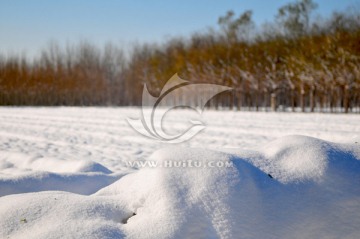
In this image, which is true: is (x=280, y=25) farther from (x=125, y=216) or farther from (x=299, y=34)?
(x=125, y=216)

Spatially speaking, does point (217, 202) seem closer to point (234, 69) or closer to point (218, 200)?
point (218, 200)

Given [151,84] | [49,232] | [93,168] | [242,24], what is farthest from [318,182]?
[151,84]

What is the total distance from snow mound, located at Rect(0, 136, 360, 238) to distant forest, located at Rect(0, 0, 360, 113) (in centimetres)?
2866

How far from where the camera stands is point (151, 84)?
180 feet

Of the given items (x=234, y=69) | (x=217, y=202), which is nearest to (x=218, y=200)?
(x=217, y=202)

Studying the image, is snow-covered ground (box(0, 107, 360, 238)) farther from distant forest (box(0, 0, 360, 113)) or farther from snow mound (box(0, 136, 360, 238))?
distant forest (box(0, 0, 360, 113))

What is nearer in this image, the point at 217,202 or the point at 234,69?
the point at 217,202

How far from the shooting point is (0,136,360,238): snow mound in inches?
113

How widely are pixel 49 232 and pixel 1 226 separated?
0.40m

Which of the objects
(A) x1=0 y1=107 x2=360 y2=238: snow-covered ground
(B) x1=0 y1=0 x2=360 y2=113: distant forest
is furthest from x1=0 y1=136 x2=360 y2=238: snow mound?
(B) x1=0 y1=0 x2=360 y2=113: distant forest

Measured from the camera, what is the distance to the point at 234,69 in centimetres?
4088

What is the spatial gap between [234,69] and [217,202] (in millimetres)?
38636

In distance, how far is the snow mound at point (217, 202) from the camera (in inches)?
113

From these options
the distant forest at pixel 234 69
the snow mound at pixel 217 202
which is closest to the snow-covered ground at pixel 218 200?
the snow mound at pixel 217 202
